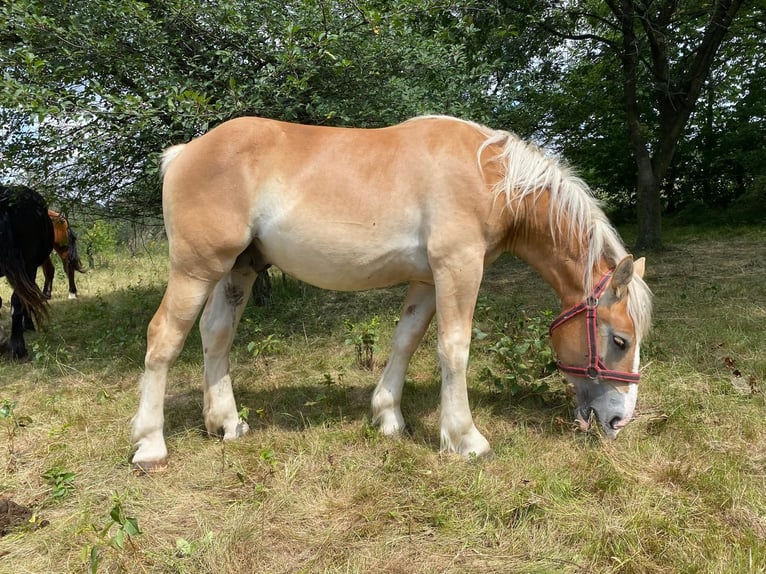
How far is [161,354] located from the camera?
8.55 feet

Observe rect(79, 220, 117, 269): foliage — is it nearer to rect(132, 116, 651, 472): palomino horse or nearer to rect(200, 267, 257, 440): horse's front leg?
rect(200, 267, 257, 440): horse's front leg

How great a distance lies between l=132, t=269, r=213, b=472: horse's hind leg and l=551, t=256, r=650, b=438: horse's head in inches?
84.7

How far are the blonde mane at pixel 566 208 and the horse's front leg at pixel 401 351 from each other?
78cm

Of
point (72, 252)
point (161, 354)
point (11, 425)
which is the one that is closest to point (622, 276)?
point (161, 354)

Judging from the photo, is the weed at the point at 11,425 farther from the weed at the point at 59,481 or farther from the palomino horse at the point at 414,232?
the palomino horse at the point at 414,232

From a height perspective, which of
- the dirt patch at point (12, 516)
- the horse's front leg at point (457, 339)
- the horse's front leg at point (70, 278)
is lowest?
the horse's front leg at point (70, 278)

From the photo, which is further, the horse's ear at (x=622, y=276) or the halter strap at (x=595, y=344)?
the halter strap at (x=595, y=344)

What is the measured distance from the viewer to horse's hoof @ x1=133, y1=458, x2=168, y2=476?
2506 mm

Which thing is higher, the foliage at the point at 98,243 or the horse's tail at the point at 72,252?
the horse's tail at the point at 72,252

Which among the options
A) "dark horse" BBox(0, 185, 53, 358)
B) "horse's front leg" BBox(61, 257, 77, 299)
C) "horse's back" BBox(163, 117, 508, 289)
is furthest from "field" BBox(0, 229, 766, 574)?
"horse's front leg" BBox(61, 257, 77, 299)

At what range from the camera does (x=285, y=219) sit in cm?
261

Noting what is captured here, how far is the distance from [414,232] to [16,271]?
4295 mm

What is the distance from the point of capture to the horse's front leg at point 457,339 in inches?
99.8

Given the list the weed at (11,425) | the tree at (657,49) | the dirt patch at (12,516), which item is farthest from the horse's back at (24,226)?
the tree at (657,49)
